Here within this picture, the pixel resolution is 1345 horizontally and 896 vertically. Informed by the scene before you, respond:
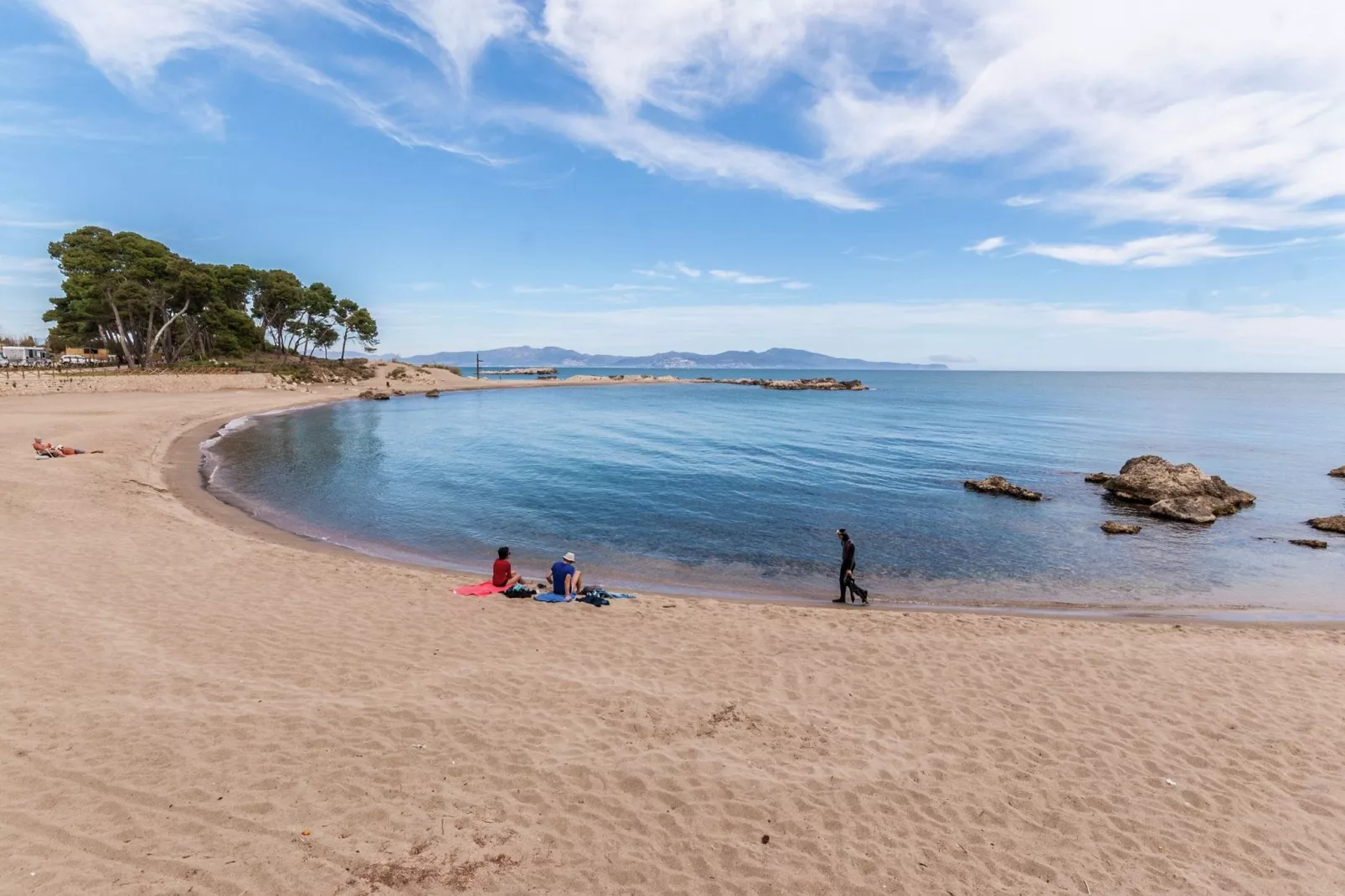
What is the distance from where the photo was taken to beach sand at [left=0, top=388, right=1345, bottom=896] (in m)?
5.46

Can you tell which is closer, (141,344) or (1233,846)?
(1233,846)

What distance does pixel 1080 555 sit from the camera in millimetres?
19047

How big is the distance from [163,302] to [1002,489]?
8660 cm

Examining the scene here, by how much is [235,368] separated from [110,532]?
69.0 meters

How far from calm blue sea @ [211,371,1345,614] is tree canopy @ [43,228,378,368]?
1151 inches

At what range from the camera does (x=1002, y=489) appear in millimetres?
26875

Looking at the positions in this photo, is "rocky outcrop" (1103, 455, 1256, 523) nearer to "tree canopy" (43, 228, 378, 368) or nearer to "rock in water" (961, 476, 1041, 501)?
"rock in water" (961, 476, 1041, 501)

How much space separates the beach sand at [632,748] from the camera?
17.9 ft

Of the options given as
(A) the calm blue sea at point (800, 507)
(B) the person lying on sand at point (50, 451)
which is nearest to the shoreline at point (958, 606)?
(A) the calm blue sea at point (800, 507)

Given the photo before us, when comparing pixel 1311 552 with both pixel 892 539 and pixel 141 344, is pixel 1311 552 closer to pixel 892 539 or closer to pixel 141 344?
pixel 892 539

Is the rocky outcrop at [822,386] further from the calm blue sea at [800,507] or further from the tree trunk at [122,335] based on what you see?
the tree trunk at [122,335]

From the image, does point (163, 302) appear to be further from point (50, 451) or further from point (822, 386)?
point (822, 386)

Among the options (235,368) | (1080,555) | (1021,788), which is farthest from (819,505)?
(235,368)

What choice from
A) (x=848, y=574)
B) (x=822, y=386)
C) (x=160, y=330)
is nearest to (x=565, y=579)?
(x=848, y=574)
